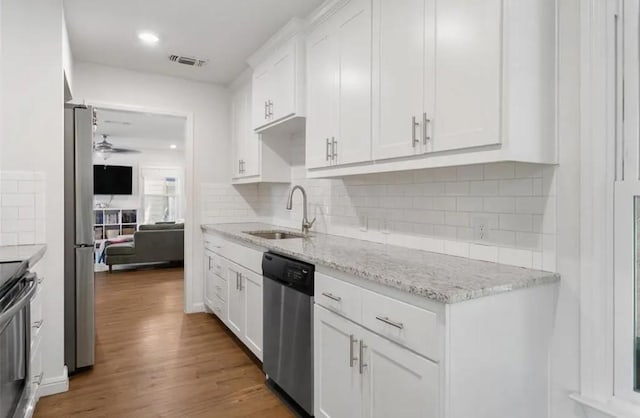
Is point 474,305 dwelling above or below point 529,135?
below

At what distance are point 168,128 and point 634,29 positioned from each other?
21.4 ft

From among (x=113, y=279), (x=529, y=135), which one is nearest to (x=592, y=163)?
(x=529, y=135)

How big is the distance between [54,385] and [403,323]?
2.31m

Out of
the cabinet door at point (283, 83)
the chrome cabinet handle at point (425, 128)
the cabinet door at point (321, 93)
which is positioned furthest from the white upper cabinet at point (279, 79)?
the chrome cabinet handle at point (425, 128)

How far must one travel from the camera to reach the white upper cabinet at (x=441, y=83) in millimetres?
1394

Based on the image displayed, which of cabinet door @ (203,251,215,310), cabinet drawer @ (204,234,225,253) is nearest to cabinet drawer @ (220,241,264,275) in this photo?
cabinet drawer @ (204,234,225,253)

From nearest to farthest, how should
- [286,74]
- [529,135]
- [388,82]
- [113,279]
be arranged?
[529,135], [388,82], [286,74], [113,279]

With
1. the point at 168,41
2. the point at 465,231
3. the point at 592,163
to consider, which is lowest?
the point at 465,231

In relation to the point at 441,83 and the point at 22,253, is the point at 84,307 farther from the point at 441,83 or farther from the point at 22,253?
the point at 441,83

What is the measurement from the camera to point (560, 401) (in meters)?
1.51

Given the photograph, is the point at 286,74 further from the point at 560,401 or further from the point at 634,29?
the point at 560,401

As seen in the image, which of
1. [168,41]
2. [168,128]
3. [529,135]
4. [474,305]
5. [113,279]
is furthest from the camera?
[168,128]

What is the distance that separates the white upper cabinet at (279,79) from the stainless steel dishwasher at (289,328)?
1.14 m

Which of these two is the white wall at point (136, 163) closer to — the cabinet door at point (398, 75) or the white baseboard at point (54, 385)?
the white baseboard at point (54, 385)
